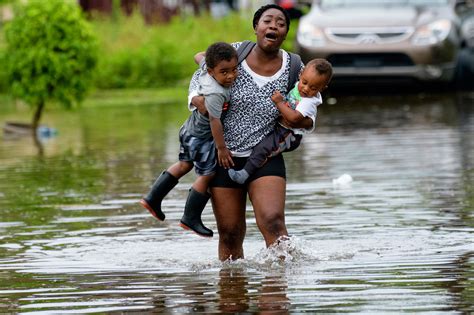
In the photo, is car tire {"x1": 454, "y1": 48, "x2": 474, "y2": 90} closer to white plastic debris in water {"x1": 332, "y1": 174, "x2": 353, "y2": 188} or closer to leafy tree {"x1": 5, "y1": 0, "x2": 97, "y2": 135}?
leafy tree {"x1": 5, "y1": 0, "x2": 97, "y2": 135}

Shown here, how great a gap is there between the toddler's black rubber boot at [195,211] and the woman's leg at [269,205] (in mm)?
350

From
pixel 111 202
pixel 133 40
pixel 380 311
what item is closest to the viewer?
pixel 380 311

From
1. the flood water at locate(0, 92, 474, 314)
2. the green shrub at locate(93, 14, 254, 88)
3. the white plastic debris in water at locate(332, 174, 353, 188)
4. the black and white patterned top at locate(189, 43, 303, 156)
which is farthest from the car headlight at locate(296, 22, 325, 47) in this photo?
the black and white patterned top at locate(189, 43, 303, 156)

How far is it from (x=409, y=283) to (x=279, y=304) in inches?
35.5

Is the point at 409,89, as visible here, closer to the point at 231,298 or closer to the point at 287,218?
the point at 287,218

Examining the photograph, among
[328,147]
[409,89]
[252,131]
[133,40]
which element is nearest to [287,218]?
[252,131]

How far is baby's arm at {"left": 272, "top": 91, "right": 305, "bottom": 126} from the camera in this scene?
8.93 meters

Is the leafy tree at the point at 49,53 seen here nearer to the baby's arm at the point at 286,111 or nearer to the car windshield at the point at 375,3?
the car windshield at the point at 375,3

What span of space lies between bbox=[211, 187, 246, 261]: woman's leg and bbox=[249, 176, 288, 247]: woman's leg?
0.58ft

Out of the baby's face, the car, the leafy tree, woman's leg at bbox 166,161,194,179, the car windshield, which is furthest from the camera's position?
the car windshield

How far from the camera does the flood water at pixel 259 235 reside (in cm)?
802

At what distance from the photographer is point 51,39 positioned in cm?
2058

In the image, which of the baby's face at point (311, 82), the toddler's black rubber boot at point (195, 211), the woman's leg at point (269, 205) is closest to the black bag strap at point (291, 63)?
the baby's face at point (311, 82)

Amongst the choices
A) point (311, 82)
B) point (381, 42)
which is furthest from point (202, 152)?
point (381, 42)
